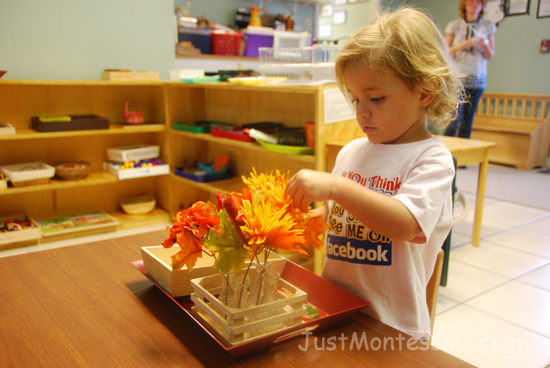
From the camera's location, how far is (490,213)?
11.2 feet

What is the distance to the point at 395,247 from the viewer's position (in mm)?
902

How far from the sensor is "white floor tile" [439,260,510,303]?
2.11m

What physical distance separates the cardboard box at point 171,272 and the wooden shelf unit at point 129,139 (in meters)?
1.57

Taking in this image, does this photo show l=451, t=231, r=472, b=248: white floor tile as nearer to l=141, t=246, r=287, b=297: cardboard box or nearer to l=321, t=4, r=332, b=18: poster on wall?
l=141, t=246, r=287, b=297: cardboard box

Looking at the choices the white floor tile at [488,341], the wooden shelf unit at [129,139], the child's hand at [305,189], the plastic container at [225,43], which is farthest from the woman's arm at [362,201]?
the plastic container at [225,43]

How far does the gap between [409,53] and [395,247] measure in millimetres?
388

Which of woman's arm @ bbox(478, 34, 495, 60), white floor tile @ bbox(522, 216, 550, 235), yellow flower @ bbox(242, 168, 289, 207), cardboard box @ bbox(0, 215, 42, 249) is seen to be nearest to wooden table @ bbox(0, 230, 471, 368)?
yellow flower @ bbox(242, 168, 289, 207)

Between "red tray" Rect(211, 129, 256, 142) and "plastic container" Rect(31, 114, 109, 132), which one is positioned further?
"plastic container" Rect(31, 114, 109, 132)

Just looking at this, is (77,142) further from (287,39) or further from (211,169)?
(287,39)

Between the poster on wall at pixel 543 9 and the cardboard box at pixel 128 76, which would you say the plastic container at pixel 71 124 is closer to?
the cardboard box at pixel 128 76

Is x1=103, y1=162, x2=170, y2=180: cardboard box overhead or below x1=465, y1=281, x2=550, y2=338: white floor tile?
overhead

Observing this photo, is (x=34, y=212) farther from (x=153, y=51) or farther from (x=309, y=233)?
(x=309, y=233)

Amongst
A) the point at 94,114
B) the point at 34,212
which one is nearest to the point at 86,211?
the point at 34,212

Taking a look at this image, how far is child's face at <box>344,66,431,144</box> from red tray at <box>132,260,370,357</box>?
0.33 meters
